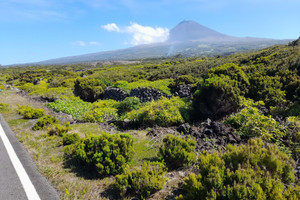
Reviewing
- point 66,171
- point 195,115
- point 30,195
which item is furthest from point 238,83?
point 30,195

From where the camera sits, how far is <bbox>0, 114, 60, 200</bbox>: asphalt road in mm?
3959

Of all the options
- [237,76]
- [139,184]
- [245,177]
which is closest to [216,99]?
[237,76]

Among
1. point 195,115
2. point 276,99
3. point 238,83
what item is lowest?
point 195,115

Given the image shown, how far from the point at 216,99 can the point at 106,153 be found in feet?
20.9

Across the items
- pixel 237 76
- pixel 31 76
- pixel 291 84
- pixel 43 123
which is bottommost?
pixel 43 123

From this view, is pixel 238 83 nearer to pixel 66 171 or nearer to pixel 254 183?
pixel 254 183

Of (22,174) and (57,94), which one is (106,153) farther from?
(57,94)

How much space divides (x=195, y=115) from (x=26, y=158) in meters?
7.82

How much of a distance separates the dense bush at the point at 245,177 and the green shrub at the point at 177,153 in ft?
3.44

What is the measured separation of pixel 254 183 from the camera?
10.1 ft

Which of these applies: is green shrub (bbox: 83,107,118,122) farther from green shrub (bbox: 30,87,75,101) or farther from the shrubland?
green shrub (bbox: 30,87,75,101)

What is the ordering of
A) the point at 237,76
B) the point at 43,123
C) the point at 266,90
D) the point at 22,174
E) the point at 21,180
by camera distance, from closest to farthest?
the point at 21,180 < the point at 22,174 < the point at 43,123 < the point at 266,90 < the point at 237,76

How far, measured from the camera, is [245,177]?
3.27 metres

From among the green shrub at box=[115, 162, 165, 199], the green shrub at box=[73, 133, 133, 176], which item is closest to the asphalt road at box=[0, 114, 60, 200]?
the green shrub at box=[73, 133, 133, 176]
